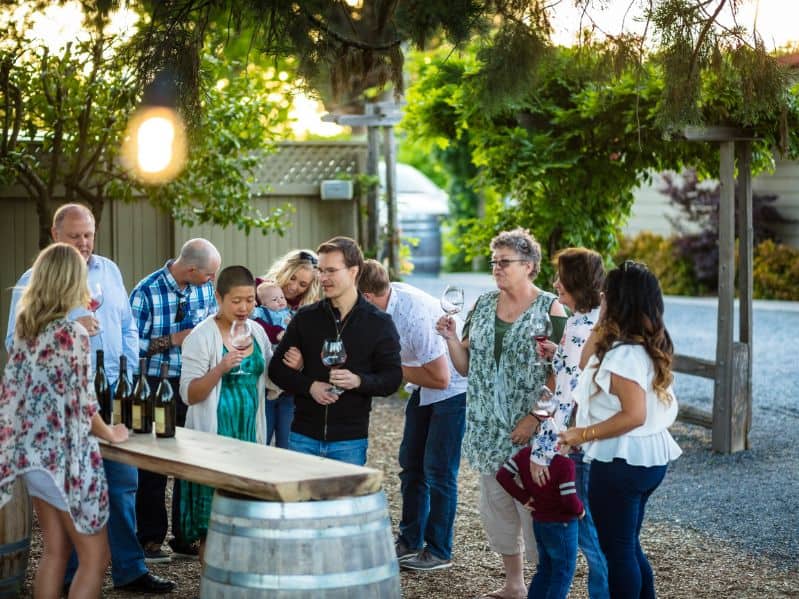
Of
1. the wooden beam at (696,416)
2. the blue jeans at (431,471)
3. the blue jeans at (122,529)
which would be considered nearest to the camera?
the blue jeans at (122,529)

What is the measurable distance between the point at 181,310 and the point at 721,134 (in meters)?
4.29

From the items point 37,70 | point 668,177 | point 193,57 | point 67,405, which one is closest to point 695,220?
point 668,177

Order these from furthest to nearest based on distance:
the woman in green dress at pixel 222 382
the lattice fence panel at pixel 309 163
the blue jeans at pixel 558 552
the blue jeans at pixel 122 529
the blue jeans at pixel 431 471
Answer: the lattice fence panel at pixel 309 163 → the blue jeans at pixel 431 471 → the blue jeans at pixel 122 529 → the woman in green dress at pixel 222 382 → the blue jeans at pixel 558 552

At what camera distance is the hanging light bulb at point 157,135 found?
20.9ft

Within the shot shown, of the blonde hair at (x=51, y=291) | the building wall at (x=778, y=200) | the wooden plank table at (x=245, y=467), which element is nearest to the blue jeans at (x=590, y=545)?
the wooden plank table at (x=245, y=467)

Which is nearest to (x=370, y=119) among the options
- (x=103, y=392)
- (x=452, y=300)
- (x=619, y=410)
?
(x=452, y=300)

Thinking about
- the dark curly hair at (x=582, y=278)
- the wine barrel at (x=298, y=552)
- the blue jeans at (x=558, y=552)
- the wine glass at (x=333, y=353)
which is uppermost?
the dark curly hair at (x=582, y=278)

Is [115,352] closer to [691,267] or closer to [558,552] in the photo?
[558,552]

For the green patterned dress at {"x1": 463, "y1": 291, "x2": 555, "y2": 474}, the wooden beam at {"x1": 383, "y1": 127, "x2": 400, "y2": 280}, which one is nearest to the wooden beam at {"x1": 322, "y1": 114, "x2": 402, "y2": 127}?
the wooden beam at {"x1": 383, "y1": 127, "x2": 400, "y2": 280}

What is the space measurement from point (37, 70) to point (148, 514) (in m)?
3.91

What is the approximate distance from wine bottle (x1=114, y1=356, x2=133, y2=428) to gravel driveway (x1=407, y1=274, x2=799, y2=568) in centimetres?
348

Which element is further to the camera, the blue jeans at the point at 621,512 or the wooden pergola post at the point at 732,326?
the wooden pergola post at the point at 732,326

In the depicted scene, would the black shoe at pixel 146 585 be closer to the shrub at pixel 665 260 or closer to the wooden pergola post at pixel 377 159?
the wooden pergola post at pixel 377 159

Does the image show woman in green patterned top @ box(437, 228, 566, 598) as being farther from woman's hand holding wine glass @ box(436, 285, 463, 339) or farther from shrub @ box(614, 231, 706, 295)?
shrub @ box(614, 231, 706, 295)
